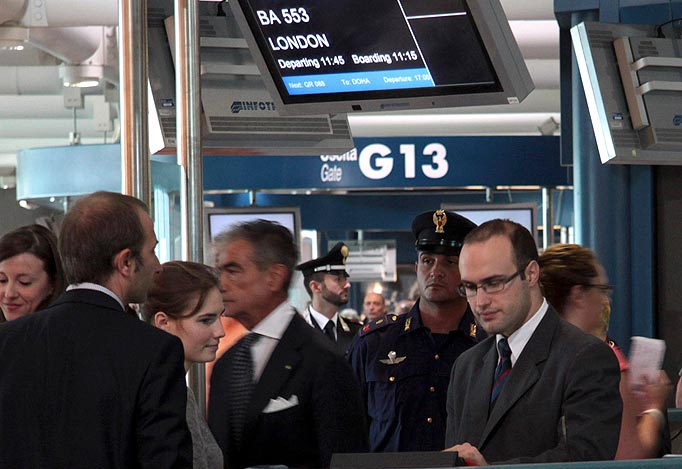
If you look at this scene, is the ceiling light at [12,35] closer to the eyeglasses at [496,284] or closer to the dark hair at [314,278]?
the dark hair at [314,278]

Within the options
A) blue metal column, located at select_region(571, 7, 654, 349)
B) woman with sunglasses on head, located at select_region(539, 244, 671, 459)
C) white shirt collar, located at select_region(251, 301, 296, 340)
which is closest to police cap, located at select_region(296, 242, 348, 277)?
blue metal column, located at select_region(571, 7, 654, 349)

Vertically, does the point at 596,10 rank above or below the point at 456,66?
above

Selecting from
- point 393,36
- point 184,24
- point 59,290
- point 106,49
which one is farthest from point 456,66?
point 106,49

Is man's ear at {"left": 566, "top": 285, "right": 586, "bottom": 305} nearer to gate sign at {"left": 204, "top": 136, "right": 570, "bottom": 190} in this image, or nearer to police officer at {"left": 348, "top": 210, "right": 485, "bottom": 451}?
police officer at {"left": 348, "top": 210, "right": 485, "bottom": 451}

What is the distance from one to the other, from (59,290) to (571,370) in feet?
4.96

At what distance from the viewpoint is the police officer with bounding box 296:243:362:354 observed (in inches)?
319

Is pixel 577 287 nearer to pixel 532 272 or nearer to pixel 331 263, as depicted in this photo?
pixel 532 272

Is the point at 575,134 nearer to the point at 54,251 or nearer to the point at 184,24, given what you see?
the point at 184,24

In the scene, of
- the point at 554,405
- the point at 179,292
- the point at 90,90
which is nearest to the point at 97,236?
the point at 179,292

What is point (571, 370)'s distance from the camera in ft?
9.28

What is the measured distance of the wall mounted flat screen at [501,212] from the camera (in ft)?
28.2

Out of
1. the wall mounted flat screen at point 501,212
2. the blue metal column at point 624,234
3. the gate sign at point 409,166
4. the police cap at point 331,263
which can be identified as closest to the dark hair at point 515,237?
the blue metal column at point 624,234

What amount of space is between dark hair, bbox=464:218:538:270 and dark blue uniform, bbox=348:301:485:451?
4.33 ft

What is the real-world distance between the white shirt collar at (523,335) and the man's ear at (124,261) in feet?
2.95
